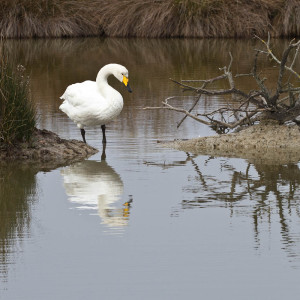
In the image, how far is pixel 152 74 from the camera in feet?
56.9

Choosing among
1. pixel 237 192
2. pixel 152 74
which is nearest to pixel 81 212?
pixel 237 192

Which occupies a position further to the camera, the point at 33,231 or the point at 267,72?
the point at 267,72

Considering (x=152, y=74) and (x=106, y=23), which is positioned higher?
(x=106, y=23)

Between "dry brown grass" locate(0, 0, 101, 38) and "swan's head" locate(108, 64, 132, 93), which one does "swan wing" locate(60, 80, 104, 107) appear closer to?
"swan's head" locate(108, 64, 132, 93)

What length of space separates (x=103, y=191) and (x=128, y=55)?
1385 cm

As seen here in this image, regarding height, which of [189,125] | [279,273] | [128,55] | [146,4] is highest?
[146,4]

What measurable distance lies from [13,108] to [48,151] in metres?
0.62

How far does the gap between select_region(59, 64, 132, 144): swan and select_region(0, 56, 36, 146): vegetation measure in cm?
88

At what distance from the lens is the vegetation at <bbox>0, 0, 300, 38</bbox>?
86.4ft

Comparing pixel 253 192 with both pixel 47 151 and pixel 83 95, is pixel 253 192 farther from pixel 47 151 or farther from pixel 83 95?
pixel 83 95

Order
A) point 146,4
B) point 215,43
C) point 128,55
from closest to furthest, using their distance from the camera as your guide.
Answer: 1. point 128,55
2. point 215,43
3. point 146,4

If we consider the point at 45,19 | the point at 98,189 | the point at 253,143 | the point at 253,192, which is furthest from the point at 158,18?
the point at 253,192

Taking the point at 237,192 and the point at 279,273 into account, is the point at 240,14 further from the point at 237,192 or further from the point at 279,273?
the point at 279,273

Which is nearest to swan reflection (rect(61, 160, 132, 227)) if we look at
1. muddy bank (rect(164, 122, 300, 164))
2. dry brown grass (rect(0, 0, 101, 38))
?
muddy bank (rect(164, 122, 300, 164))
